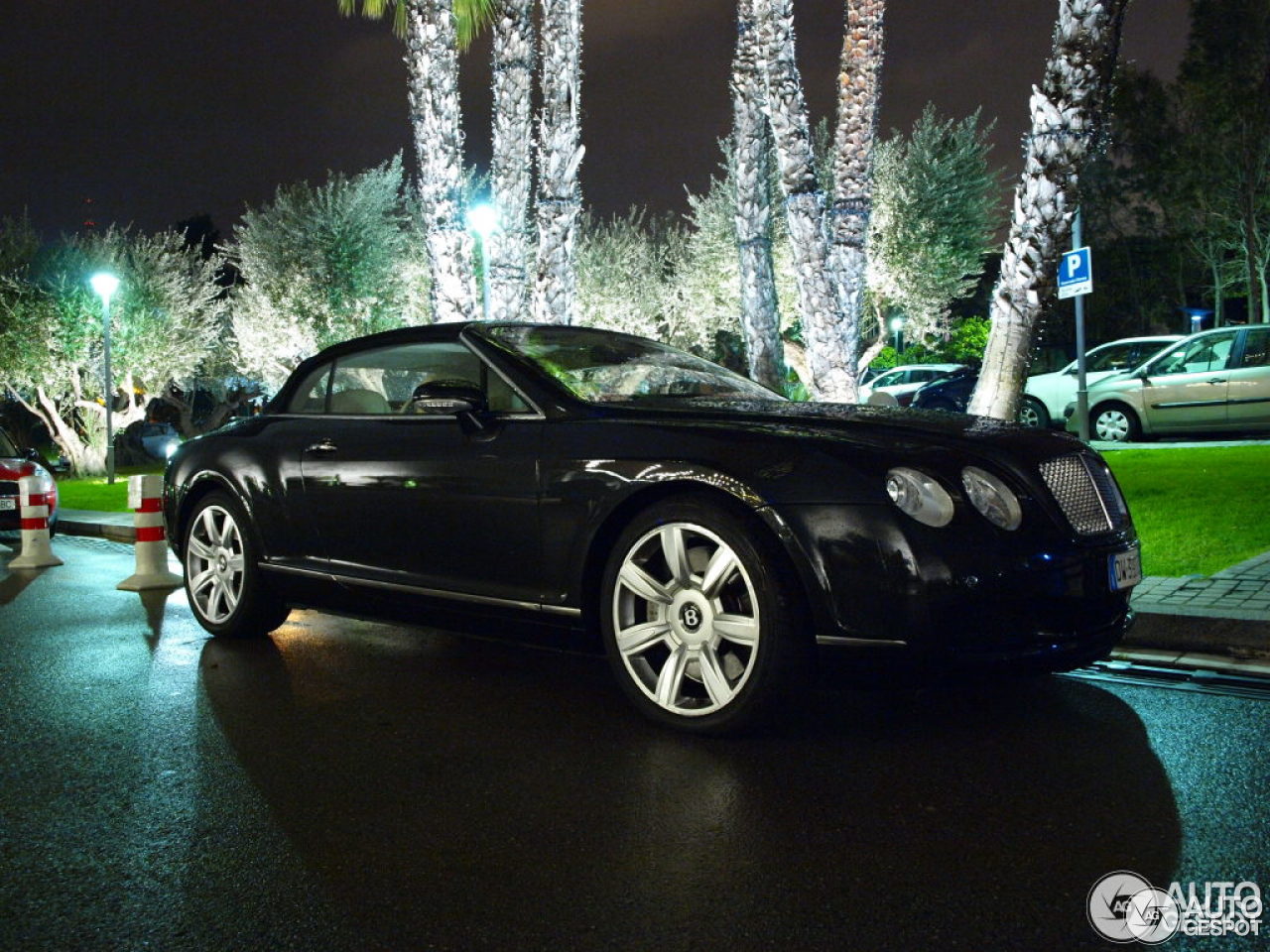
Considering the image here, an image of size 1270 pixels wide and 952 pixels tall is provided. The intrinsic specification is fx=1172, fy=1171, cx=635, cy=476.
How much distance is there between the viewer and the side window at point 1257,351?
1556 centimetres

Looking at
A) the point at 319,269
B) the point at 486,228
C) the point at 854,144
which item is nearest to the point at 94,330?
the point at 319,269

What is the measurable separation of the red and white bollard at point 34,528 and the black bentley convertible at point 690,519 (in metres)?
5.78

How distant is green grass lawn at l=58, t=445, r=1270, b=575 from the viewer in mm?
7430

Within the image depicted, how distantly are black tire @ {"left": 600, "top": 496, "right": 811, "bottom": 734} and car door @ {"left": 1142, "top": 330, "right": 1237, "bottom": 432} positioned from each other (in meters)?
13.9

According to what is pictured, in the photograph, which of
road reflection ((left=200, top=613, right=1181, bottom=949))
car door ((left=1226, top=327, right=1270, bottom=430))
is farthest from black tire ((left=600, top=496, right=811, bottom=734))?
car door ((left=1226, top=327, right=1270, bottom=430))

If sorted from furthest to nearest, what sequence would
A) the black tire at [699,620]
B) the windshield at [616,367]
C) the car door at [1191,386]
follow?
1. the car door at [1191,386]
2. the windshield at [616,367]
3. the black tire at [699,620]

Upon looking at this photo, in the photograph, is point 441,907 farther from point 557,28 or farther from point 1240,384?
point 1240,384

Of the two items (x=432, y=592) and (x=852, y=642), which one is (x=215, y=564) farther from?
(x=852, y=642)

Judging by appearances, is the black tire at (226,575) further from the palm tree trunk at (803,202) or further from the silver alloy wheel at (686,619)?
the palm tree trunk at (803,202)

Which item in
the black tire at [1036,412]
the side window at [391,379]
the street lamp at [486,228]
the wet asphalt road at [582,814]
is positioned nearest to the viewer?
the wet asphalt road at [582,814]

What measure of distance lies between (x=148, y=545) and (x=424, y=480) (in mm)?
4490

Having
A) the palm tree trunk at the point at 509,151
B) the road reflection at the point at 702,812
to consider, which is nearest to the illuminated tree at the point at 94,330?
the palm tree trunk at the point at 509,151

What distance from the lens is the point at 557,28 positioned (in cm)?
1378

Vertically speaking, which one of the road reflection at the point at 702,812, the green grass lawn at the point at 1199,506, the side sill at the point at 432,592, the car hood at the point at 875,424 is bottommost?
the road reflection at the point at 702,812
